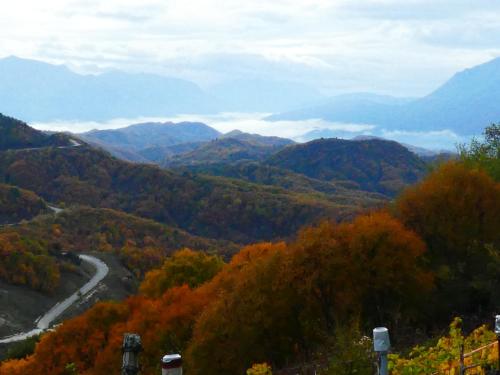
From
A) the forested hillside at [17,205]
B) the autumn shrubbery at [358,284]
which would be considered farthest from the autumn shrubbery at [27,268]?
the autumn shrubbery at [358,284]

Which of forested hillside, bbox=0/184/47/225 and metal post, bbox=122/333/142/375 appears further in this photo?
forested hillside, bbox=0/184/47/225

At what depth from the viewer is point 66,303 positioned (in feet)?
347

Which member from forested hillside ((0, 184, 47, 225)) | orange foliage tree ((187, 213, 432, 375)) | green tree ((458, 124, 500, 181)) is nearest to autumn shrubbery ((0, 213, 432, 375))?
orange foliage tree ((187, 213, 432, 375))

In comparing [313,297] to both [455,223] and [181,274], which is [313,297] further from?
[181,274]

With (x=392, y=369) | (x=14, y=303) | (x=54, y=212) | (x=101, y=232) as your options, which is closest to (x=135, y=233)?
(x=101, y=232)

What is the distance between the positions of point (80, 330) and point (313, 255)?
27333 millimetres

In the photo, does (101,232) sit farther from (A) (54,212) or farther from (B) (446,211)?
(B) (446,211)

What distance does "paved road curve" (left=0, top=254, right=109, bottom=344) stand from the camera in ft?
288

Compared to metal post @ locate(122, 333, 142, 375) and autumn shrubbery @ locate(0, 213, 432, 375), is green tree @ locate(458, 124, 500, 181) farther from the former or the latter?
metal post @ locate(122, 333, 142, 375)

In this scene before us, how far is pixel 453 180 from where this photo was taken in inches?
1797

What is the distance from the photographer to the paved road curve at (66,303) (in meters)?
87.7

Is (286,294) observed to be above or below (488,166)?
below

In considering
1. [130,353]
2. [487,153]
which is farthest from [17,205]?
[130,353]

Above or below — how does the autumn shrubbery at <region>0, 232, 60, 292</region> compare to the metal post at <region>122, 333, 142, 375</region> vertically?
A: below
